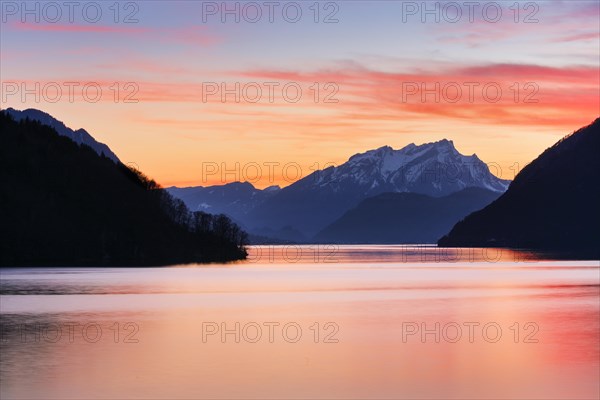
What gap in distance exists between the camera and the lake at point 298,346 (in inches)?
1657

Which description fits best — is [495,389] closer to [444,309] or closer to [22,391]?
[22,391]

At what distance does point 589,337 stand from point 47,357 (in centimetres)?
3291

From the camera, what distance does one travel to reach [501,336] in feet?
208

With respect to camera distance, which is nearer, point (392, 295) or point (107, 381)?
point (107, 381)

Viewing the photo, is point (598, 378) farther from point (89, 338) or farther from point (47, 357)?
point (89, 338)

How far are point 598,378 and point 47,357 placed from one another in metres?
27.0

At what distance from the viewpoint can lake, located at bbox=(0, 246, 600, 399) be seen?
42.1m

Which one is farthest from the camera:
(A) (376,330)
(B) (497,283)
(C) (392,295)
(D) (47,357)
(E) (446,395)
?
(B) (497,283)

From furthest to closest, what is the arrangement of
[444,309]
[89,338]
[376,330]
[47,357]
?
[444,309] → [376,330] → [89,338] → [47,357]

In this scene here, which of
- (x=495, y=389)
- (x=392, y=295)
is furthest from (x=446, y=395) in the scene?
(x=392, y=295)

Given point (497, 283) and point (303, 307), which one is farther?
point (497, 283)

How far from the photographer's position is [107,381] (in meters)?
43.4

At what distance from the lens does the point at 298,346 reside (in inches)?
2247

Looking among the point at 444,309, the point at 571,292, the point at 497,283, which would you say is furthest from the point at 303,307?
the point at 497,283
